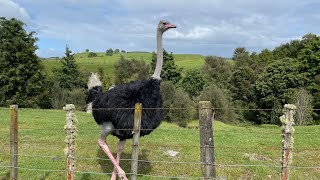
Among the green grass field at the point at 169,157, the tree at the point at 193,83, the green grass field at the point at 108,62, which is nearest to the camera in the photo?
the green grass field at the point at 169,157

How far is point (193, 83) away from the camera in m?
58.5

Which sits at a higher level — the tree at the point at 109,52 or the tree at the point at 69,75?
the tree at the point at 109,52

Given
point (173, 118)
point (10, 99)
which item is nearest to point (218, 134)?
point (173, 118)

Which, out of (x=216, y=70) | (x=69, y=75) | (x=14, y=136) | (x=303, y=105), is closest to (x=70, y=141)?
(x=14, y=136)

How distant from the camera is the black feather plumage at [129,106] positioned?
24.1ft

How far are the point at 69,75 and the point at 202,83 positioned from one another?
60.5 ft

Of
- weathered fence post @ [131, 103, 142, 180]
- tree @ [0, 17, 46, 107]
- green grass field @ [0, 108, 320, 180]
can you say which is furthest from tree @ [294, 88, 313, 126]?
weathered fence post @ [131, 103, 142, 180]

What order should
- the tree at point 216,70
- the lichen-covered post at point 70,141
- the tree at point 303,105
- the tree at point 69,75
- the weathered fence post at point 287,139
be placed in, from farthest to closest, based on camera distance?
the tree at point 216,70 < the tree at point 69,75 < the tree at point 303,105 < the lichen-covered post at point 70,141 < the weathered fence post at point 287,139

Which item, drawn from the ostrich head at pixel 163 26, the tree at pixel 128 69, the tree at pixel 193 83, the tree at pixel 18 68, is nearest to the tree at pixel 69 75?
the tree at pixel 18 68

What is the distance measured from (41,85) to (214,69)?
33248 mm

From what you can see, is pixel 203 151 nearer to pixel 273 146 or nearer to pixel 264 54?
pixel 273 146

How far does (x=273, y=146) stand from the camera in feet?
38.3

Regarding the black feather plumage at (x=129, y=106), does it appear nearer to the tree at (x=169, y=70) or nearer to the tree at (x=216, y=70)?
the tree at (x=169, y=70)

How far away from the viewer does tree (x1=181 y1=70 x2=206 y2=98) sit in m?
58.1
